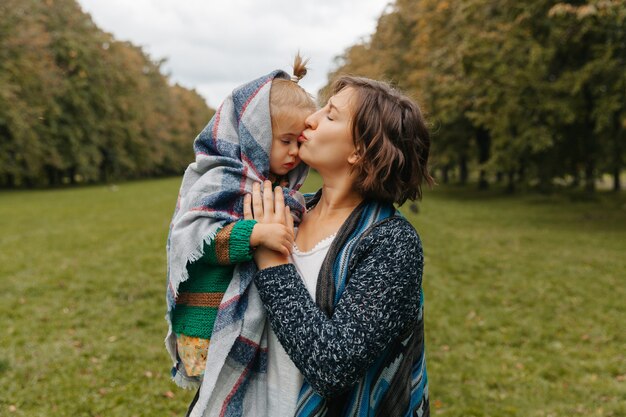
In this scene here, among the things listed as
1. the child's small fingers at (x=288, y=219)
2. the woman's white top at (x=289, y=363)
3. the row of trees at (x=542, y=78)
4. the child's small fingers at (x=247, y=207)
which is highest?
the row of trees at (x=542, y=78)

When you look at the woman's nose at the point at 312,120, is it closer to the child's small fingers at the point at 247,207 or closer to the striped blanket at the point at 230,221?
A: the striped blanket at the point at 230,221

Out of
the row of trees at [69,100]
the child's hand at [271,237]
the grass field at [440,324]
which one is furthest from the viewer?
the row of trees at [69,100]

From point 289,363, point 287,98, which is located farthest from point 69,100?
point 289,363

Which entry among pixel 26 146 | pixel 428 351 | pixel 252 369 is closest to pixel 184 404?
pixel 428 351

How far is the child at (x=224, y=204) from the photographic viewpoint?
1738 millimetres

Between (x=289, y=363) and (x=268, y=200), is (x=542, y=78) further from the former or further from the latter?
(x=289, y=363)

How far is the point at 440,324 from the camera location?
757cm

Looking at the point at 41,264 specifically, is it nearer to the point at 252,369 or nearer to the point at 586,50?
the point at 252,369

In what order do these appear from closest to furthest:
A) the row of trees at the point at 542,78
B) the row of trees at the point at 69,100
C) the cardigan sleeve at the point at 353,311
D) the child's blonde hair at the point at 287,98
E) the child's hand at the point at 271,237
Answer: the cardigan sleeve at the point at 353,311
the child's hand at the point at 271,237
the child's blonde hair at the point at 287,98
the row of trees at the point at 542,78
the row of trees at the point at 69,100

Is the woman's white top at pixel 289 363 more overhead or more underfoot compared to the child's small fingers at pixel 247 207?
more underfoot

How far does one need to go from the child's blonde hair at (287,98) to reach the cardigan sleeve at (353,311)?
1.76 feet

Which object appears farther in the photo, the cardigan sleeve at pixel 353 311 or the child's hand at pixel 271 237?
the child's hand at pixel 271 237

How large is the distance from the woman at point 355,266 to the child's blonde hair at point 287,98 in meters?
0.09

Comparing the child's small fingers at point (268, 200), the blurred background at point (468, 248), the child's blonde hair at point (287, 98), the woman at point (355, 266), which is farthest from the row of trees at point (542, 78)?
the child's small fingers at point (268, 200)
